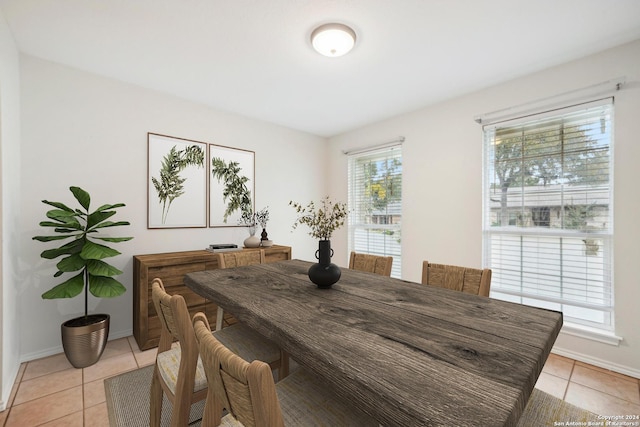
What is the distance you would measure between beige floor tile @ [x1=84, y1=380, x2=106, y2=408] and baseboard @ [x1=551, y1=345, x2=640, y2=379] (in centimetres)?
364

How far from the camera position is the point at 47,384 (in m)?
1.99

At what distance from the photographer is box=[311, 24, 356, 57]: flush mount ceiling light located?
1931mm

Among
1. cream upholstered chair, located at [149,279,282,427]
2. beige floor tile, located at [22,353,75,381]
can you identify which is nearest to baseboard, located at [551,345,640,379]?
cream upholstered chair, located at [149,279,282,427]

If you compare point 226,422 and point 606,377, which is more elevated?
point 226,422

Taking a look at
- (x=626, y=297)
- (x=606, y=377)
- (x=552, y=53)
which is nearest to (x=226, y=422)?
(x=606, y=377)

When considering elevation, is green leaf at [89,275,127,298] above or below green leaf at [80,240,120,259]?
below

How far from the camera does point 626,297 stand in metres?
2.13

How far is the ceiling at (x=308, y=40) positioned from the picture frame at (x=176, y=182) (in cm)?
58

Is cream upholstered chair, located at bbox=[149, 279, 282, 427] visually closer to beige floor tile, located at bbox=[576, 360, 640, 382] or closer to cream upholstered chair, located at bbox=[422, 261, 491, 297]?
cream upholstered chair, located at bbox=[422, 261, 491, 297]

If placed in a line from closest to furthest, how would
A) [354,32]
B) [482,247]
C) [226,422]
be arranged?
[226,422] → [354,32] → [482,247]

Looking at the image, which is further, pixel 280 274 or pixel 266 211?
pixel 266 211

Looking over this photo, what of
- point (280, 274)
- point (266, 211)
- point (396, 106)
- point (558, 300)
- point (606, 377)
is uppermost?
point (396, 106)

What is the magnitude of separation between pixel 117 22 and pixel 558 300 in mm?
4166

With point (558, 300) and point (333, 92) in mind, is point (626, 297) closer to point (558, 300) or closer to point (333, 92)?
point (558, 300)
